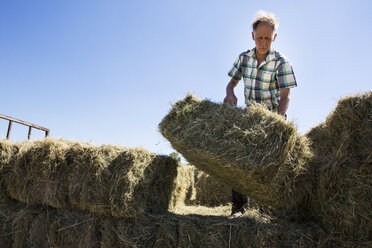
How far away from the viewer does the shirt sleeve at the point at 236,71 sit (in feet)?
13.1

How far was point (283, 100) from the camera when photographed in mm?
3412

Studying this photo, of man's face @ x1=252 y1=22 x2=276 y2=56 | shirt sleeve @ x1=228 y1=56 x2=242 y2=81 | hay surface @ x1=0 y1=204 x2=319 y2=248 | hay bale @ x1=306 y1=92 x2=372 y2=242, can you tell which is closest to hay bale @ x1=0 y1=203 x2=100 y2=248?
hay surface @ x1=0 y1=204 x2=319 y2=248

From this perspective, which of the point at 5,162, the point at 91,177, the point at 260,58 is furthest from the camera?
the point at 5,162

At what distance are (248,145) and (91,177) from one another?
1838 millimetres

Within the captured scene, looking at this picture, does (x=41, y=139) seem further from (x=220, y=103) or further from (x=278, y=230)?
(x=278, y=230)

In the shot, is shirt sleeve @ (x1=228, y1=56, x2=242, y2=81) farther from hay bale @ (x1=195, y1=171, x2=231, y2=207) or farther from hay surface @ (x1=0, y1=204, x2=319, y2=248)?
hay bale @ (x1=195, y1=171, x2=231, y2=207)

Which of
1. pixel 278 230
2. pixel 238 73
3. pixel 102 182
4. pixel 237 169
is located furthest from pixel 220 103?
pixel 102 182

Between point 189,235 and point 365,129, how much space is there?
2042 mm

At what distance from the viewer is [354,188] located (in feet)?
8.56

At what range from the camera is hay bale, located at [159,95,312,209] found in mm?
2613

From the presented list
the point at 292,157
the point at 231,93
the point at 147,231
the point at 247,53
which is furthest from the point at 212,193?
the point at 292,157

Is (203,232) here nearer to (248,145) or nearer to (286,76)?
(248,145)

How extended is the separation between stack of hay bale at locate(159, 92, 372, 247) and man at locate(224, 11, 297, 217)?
24.3 inches

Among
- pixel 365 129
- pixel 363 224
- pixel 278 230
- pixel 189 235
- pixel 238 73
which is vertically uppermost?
pixel 238 73
